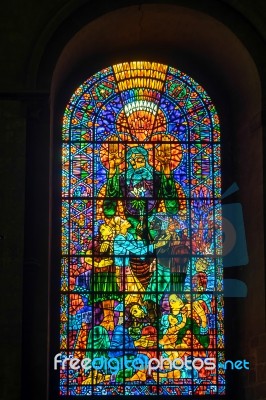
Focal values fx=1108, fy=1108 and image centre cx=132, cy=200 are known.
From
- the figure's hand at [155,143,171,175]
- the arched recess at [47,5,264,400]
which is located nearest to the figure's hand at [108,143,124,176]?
the figure's hand at [155,143,171,175]

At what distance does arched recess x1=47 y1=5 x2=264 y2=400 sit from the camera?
14.7 m

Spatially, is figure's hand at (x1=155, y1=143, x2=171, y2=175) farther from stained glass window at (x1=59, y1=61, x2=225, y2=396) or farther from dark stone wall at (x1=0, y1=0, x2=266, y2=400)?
dark stone wall at (x1=0, y1=0, x2=266, y2=400)

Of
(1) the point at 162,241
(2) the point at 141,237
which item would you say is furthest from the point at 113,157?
(1) the point at 162,241

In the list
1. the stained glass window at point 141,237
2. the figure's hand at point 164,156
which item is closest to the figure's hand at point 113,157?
the stained glass window at point 141,237

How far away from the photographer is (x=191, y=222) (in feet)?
50.9

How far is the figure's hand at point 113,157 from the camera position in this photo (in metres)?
15.7

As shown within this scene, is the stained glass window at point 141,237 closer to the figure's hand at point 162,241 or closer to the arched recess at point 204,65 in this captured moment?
the figure's hand at point 162,241

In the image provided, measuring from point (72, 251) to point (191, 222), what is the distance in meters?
1.71
